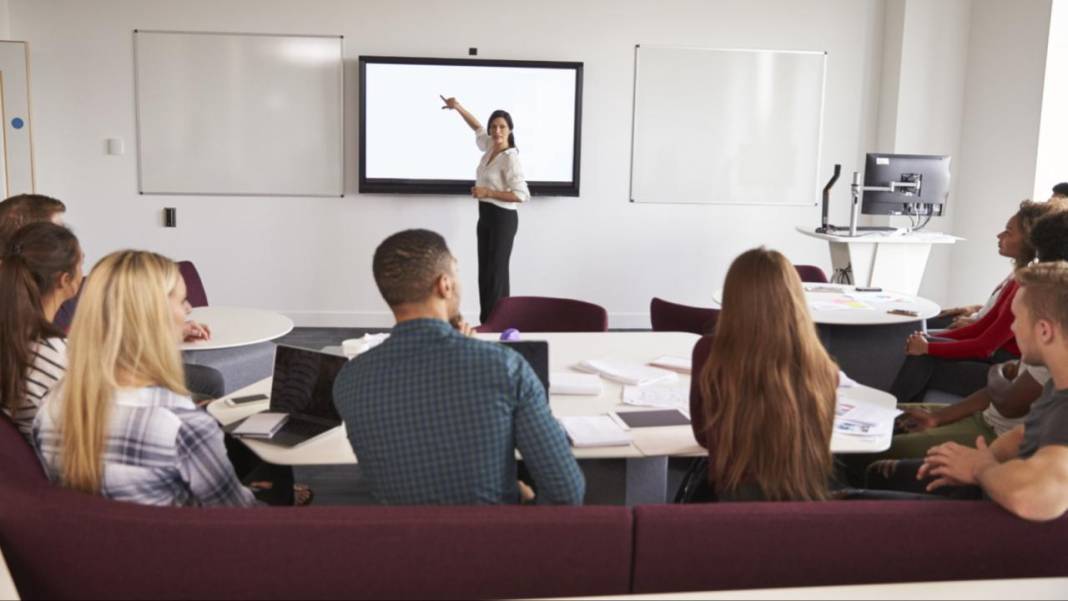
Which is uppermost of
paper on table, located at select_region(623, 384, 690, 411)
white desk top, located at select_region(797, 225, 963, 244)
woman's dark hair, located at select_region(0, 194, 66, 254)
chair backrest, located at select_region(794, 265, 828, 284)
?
woman's dark hair, located at select_region(0, 194, 66, 254)

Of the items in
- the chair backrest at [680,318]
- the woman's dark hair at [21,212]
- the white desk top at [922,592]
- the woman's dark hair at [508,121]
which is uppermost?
the woman's dark hair at [508,121]

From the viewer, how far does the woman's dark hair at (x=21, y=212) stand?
3555mm

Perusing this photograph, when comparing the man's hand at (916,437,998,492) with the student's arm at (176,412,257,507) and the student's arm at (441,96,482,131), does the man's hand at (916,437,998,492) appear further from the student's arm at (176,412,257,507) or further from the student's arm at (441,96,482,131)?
the student's arm at (441,96,482,131)

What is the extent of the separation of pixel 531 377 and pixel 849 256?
4.57 m

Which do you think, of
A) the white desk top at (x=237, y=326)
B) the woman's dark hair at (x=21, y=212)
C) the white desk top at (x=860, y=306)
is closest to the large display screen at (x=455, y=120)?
the white desk top at (x=860, y=306)

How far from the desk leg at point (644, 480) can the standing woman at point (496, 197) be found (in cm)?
390

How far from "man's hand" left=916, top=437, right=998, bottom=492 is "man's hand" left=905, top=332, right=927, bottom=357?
76.8 inches

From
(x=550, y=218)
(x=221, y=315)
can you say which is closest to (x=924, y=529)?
(x=221, y=315)

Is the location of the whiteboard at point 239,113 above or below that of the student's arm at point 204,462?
above

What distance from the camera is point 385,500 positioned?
6.37 ft

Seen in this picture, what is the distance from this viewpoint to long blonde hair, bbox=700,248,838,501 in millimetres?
2078

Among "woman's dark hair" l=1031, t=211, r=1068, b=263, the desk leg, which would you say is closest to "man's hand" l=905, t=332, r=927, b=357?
"woman's dark hair" l=1031, t=211, r=1068, b=263

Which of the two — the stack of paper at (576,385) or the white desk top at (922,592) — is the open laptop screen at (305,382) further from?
the white desk top at (922,592)

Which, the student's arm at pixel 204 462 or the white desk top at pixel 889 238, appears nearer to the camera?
the student's arm at pixel 204 462
